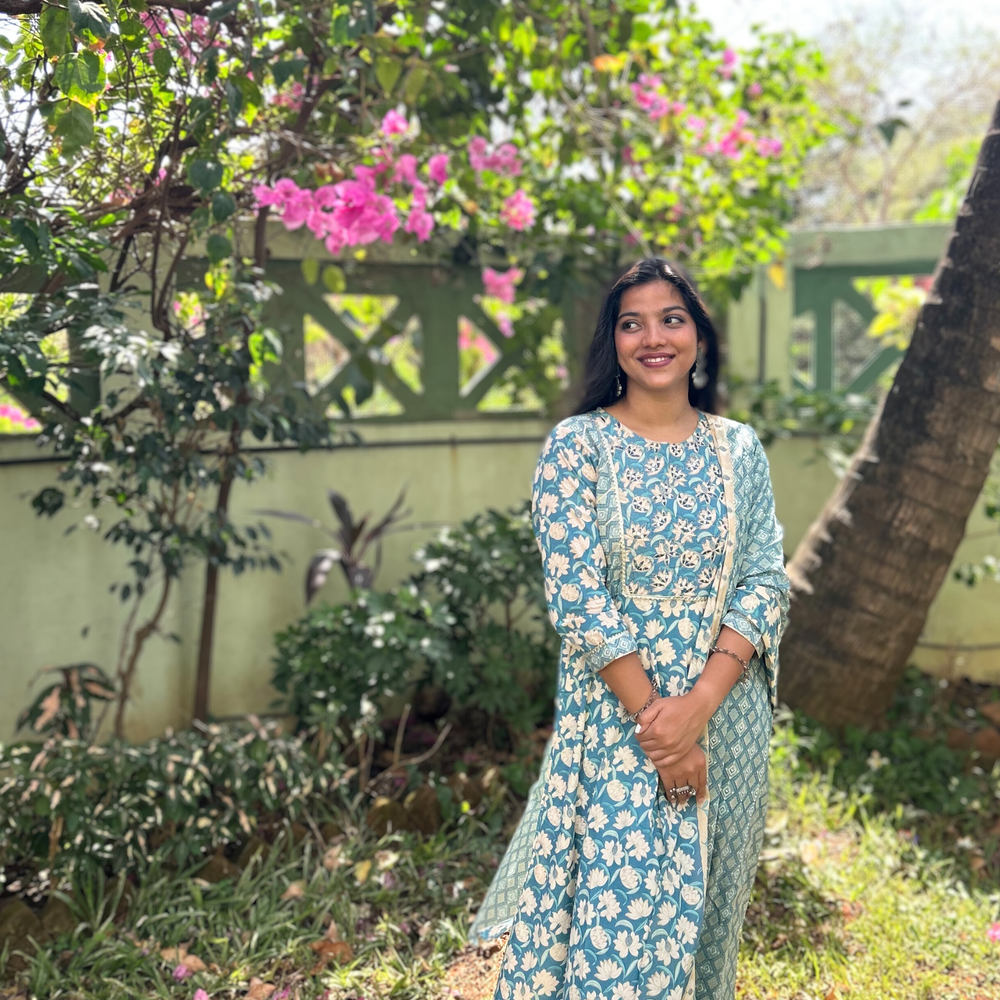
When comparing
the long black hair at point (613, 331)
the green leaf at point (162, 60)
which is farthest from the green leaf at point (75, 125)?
the long black hair at point (613, 331)

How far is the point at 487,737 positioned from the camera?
12.0 feet

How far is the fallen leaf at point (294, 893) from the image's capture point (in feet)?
8.87

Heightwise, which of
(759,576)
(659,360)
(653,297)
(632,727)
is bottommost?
(632,727)

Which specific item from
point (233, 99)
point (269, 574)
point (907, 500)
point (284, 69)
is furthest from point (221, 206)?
point (907, 500)

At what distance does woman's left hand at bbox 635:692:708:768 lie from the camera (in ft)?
5.84

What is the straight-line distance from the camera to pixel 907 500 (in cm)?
326

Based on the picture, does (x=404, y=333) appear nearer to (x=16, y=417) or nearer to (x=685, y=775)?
(x=16, y=417)

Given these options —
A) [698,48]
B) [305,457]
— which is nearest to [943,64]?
[698,48]

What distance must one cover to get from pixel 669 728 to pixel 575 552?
1.11 feet

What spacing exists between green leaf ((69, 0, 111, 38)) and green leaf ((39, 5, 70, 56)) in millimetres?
30

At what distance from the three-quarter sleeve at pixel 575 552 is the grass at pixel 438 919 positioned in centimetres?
111

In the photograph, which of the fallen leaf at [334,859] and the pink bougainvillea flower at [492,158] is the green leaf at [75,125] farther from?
the fallen leaf at [334,859]

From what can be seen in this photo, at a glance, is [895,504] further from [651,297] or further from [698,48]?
[698,48]

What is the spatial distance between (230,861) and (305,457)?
1402 millimetres
